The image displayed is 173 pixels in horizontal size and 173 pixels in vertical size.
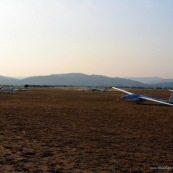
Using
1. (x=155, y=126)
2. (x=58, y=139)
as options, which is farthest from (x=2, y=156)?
(x=155, y=126)

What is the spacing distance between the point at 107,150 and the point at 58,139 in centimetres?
286

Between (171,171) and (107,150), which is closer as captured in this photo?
(171,171)

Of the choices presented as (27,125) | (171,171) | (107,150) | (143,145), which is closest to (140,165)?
(171,171)

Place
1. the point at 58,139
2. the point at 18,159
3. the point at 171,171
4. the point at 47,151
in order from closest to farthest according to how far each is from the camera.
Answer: the point at 171,171 → the point at 18,159 → the point at 47,151 → the point at 58,139

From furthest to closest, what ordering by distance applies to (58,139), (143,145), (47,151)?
(58,139)
(143,145)
(47,151)

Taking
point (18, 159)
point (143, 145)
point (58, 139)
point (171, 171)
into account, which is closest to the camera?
point (171, 171)

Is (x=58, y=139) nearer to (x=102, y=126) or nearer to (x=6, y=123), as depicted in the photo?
(x=102, y=126)

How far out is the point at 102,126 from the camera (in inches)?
709

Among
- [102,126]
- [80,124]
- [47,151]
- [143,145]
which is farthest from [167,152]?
[80,124]

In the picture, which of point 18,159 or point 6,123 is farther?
point 6,123

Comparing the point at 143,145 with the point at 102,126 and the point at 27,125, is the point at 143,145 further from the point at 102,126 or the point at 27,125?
the point at 27,125

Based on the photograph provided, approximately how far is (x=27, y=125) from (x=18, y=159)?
→ 26.2 feet

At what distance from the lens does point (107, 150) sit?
11.8m

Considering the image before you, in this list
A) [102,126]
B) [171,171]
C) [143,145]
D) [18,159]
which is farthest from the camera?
[102,126]
